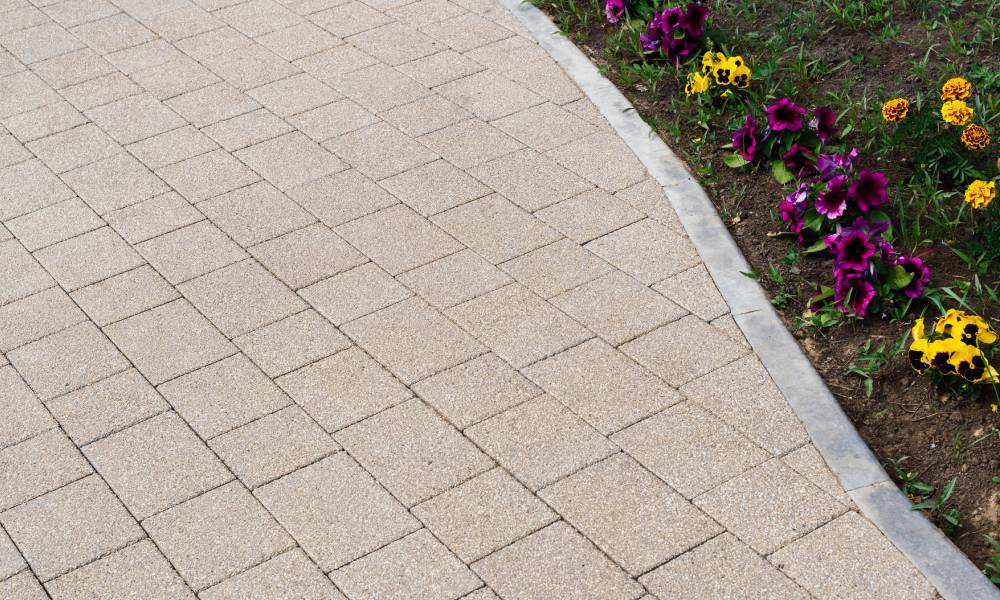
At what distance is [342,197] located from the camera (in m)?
6.00

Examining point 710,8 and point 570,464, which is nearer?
point 570,464

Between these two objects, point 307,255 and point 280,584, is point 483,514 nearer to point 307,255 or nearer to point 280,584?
point 280,584

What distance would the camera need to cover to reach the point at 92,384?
476cm

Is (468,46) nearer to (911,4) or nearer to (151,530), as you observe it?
(911,4)

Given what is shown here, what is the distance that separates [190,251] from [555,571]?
281cm

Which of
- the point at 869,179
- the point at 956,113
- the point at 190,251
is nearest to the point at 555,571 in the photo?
the point at 869,179

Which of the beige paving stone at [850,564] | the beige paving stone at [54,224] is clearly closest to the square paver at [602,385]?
the beige paving stone at [850,564]

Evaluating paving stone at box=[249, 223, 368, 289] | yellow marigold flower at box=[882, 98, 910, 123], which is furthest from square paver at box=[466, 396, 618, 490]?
yellow marigold flower at box=[882, 98, 910, 123]

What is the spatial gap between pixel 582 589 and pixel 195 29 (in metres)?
5.89

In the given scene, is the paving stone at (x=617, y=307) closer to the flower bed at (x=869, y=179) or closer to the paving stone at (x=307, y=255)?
the flower bed at (x=869, y=179)

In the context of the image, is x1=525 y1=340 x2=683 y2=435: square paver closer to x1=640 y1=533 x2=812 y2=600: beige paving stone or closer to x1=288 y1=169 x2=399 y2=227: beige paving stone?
x1=640 y1=533 x2=812 y2=600: beige paving stone

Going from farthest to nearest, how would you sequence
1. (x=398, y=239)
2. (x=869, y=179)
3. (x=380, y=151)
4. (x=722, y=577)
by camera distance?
(x=380, y=151), (x=398, y=239), (x=869, y=179), (x=722, y=577)

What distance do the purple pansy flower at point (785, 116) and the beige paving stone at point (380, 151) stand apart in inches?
73.6

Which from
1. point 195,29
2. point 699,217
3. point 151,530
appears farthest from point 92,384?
point 195,29
